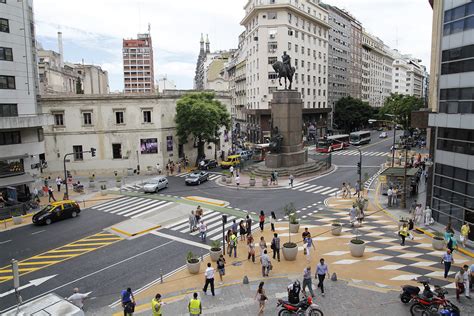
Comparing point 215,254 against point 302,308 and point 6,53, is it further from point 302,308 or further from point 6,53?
point 6,53

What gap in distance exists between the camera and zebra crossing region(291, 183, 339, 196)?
3781 centimetres

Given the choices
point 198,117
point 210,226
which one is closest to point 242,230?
point 210,226

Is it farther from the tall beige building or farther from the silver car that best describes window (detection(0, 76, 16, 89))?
the tall beige building

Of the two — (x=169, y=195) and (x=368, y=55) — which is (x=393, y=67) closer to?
(x=368, y=55)

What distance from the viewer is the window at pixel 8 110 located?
35.5 meters

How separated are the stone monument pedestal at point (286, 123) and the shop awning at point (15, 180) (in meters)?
26.9

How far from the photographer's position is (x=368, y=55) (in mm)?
136125

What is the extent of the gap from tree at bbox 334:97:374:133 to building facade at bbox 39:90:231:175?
5535cm

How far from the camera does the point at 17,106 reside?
36.8m

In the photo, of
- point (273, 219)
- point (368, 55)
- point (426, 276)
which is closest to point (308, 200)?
point (273, 219)

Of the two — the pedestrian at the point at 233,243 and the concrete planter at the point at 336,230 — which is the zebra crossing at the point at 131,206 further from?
the concrete planter at the point at 336,230

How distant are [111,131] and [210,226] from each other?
93.4 ft

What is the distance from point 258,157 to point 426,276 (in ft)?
131

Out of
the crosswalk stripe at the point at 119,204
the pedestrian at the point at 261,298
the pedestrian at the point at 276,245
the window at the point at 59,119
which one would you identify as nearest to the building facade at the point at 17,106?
the crosswalk stripe at the point at 119,204
